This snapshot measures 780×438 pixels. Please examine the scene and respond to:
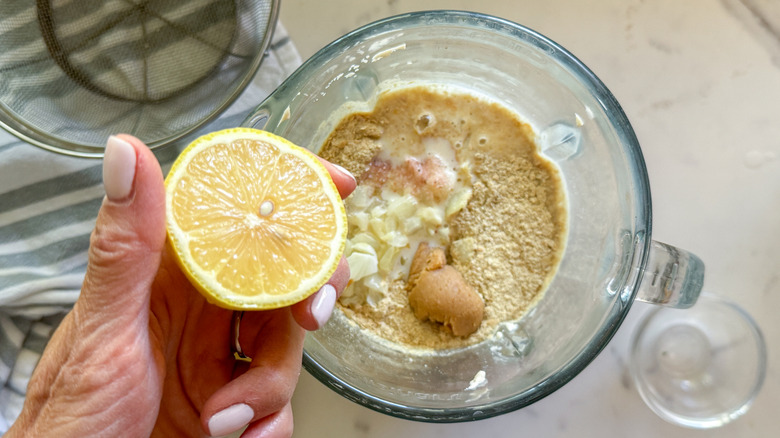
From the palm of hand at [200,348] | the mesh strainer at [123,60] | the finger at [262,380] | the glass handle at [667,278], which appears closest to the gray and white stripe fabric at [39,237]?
the mesh strainer at [123,60]

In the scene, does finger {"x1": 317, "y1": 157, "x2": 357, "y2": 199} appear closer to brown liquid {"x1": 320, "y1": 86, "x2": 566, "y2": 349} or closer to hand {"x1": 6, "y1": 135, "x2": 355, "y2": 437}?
hand {"x1": 6, "y1": 135, "x2": 355, "y2": 437}

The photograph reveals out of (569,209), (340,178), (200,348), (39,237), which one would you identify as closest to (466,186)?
(569,209)

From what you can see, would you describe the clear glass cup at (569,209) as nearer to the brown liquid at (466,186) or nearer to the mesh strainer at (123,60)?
the brown liquid at (466,186)

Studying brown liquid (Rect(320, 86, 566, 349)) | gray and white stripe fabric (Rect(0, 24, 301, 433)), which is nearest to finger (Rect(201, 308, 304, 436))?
brown liquid (Rect(320, 86, 566, 349))

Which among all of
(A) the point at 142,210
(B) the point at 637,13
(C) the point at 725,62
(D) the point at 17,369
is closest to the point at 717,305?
(C) the point at 725,62

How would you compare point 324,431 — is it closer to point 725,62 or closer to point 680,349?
point 680,349

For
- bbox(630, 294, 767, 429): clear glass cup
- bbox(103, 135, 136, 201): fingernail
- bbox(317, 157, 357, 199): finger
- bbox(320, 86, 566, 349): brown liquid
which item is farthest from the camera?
bbox(630, 294, 767, 429): clear glass cup
